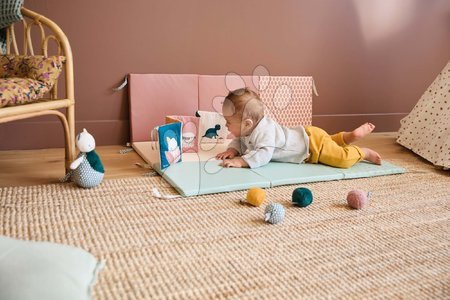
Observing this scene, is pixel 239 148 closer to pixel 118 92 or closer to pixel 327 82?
pixel 118 92

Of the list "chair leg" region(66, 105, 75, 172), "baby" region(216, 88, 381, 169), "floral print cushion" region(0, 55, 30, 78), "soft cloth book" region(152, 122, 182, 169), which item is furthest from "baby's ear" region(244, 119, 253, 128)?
"floral print cushion" region(0, 55, 30, 78)

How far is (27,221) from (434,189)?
1457 mm

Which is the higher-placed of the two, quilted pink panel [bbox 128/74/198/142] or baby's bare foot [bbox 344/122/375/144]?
quilted pink panel [bbox 128/74/198/142]

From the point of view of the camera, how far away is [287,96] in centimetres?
252

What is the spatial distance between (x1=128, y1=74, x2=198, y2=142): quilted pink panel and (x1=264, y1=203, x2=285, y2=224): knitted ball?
3.86 feet

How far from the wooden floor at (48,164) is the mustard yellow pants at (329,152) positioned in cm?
41

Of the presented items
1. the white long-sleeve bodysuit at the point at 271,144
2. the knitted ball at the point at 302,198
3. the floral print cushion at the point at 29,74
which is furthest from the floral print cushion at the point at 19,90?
the knitted ball at the point at 302,198

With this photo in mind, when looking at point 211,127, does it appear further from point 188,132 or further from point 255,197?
point 255,197

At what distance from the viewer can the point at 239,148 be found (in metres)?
1.90

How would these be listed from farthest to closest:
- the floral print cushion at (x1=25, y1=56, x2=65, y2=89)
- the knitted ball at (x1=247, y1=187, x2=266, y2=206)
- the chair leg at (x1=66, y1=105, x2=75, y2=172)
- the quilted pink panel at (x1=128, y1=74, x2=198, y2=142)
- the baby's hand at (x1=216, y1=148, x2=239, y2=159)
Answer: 1. the quilted pink panel at (x1=128, y1=74, x2=198, y2=142)
2. the baby's hand at (x1=216, y1=148, x2=239, y2=159)
3. the chair leg at (x1=66, y1=105, x2=75, y2=172)
4. the floral print cushion at (x1=25, y1=56, x2=65, y2=89)
5. the knitted ball at (x1=247, y1=187, x2=266, y2=206)

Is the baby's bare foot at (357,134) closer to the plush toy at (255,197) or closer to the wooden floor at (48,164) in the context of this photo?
the wooden floor at (48,164)

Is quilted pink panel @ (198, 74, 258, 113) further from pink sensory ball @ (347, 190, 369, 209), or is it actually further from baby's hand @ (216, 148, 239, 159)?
pink sensory ball @ (347, 190, 369, 209)

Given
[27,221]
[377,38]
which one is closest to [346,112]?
[377,38]

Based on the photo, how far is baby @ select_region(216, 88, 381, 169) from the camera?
70.1 inches
